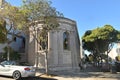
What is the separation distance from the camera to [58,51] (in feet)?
82.0

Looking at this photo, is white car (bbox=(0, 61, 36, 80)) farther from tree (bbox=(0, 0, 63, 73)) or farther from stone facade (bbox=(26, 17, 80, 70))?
stone facade (bbox=(26, 17, 80, 70))

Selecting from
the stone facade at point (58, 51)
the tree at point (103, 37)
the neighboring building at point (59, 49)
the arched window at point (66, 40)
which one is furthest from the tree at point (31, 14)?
the tree at point (103, 37)

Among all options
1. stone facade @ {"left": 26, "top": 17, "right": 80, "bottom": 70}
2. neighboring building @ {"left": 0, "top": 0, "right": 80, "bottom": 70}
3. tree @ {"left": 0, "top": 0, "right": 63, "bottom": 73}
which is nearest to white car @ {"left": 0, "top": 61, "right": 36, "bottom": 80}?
tree @ {"left": 0, "top": 0, "right": 63, "bottom": 73}

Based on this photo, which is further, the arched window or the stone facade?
the arched window

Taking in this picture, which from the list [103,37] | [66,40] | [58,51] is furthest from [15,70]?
[103,37]

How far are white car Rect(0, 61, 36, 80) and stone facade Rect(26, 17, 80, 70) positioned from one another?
287 inches

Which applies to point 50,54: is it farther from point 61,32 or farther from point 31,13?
point 31,13

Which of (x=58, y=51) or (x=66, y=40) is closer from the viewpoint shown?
(x=58, y=51)

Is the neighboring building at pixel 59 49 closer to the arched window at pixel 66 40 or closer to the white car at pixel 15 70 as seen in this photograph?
the arched window at pixel 66 40

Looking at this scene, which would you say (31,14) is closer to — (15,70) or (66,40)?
(15,70)

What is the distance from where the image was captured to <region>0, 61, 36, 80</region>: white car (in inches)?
658

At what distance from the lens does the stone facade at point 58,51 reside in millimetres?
24641

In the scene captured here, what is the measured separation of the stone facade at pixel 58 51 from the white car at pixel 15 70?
7301 mm

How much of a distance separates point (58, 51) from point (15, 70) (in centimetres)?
876
